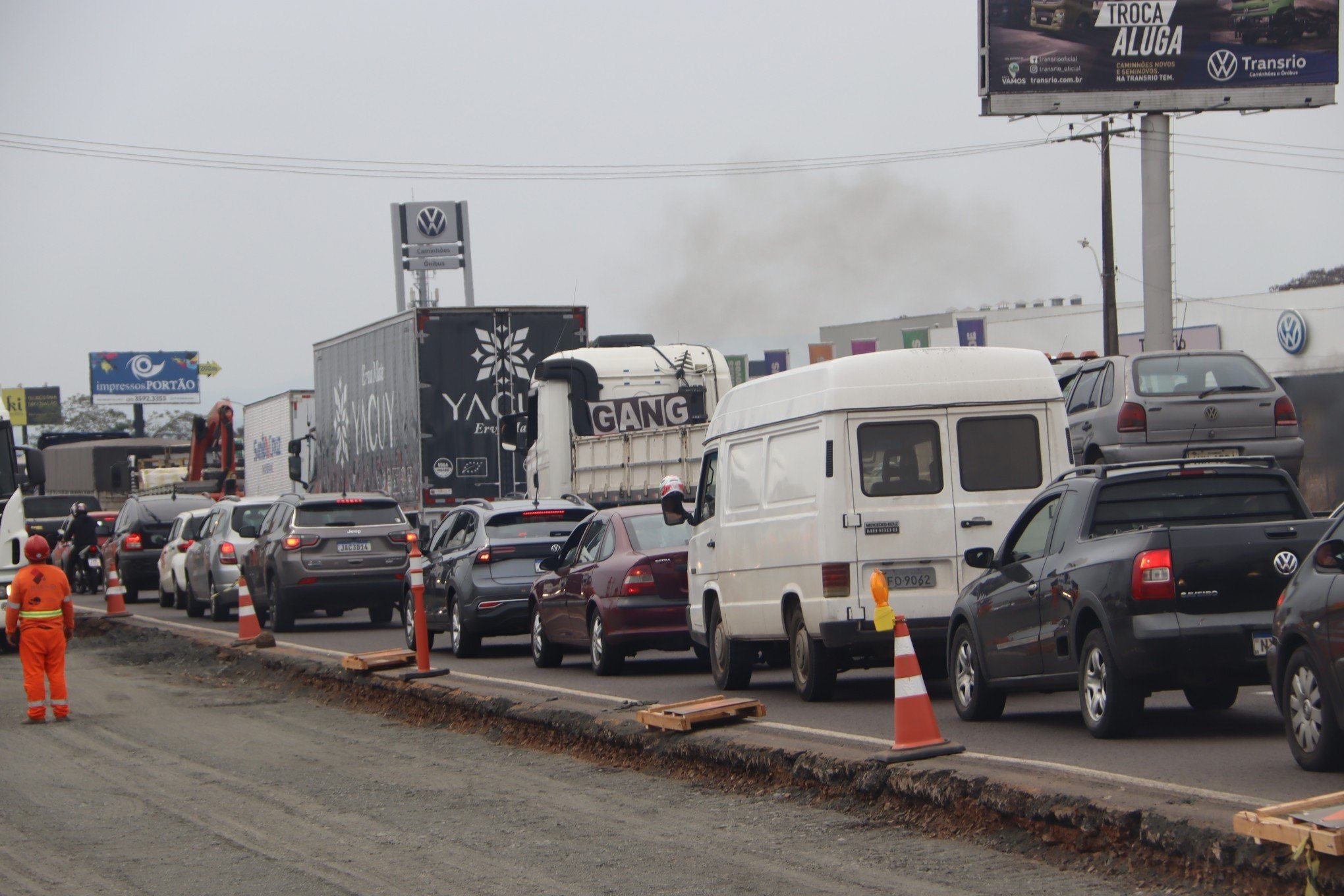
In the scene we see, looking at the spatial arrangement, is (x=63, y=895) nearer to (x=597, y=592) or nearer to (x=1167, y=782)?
(x=1167, y=782)

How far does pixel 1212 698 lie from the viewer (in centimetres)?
1075

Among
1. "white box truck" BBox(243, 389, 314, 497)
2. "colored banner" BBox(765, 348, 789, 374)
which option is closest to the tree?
"colored banner" BBox(765, 348, 789, 374)

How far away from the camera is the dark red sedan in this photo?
15461mm

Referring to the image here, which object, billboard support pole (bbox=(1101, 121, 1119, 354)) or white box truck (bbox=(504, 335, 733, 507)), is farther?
billboard support pole (bbox=(1101, 121, 1119, 354))

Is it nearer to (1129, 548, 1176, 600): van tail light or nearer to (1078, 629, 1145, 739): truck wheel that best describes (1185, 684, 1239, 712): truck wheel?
(1078, 629, 1145, 739): truck wheel

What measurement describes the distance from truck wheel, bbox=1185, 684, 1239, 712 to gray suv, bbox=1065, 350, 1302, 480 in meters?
6.52

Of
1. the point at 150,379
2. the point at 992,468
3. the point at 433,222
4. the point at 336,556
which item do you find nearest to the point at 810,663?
the point at 992,468

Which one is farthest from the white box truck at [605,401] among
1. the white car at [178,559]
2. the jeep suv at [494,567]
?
the white car at [178,559]

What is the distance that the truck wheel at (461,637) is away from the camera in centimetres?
1847

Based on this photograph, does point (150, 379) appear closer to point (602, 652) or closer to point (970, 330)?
point (970, 330)

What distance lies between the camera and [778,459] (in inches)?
511

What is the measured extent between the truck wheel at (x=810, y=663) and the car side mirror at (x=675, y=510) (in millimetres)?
1764

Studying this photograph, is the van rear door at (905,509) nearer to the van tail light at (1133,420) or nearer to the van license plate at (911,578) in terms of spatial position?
the van license plate at (911,578)

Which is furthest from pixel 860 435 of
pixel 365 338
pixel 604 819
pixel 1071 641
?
pixel 365 338
